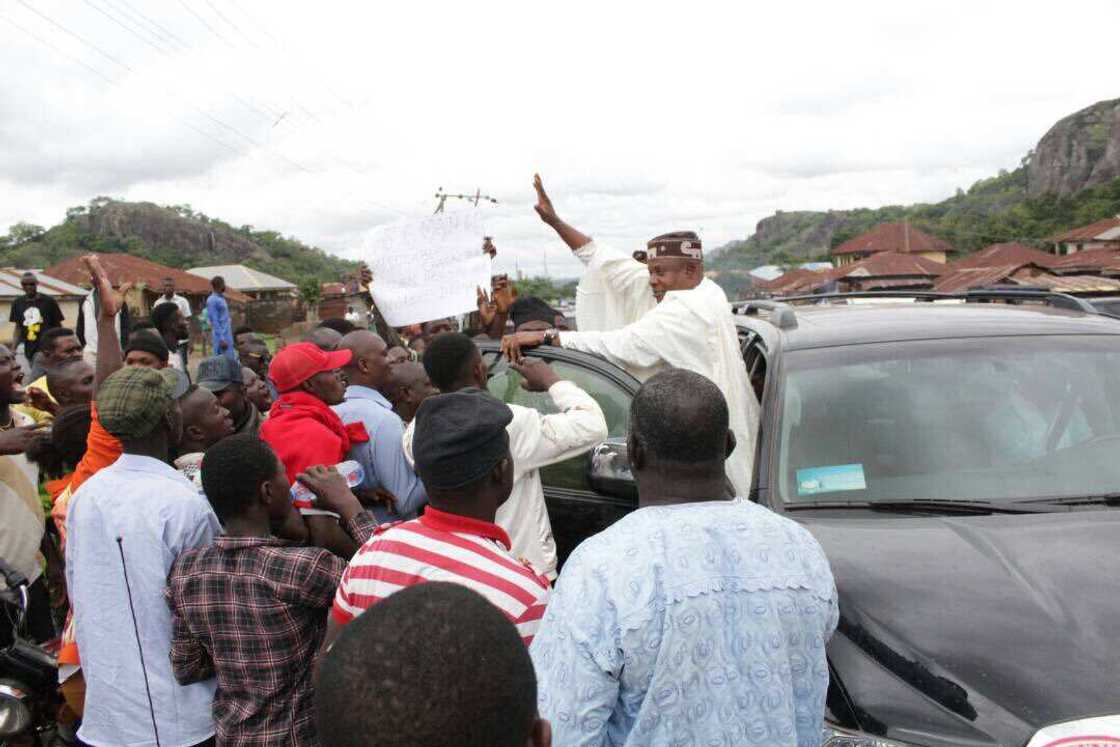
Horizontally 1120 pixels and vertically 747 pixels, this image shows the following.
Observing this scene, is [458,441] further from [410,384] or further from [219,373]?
[219,373]

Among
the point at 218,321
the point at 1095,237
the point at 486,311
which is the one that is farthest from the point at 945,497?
the point at 1095,237

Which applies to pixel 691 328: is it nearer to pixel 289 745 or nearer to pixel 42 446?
pixel 289 745

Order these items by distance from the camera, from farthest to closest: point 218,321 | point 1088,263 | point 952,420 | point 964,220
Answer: point 964,220 → point 1088,263 → point 218,321 → point 952,420

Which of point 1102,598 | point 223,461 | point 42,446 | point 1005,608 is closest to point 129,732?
point 223,461

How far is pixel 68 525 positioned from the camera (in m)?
2.66

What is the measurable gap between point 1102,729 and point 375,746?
1565 mm

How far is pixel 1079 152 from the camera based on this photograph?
302ft

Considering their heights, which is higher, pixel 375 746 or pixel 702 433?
pixel 702 433

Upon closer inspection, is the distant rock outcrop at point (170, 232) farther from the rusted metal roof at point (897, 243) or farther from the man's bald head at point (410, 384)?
the man's bald head at point (410, 384)

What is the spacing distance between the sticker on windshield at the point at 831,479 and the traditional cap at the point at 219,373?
8.85 ft

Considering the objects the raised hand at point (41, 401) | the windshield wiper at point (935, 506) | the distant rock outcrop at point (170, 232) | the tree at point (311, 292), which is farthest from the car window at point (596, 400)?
the distant rock outcrop at point (170, 232)

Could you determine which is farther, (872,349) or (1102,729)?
(872,349)

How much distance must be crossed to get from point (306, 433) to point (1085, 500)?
8.77 feet

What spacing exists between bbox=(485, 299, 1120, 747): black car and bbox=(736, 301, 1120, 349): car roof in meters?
0.01
